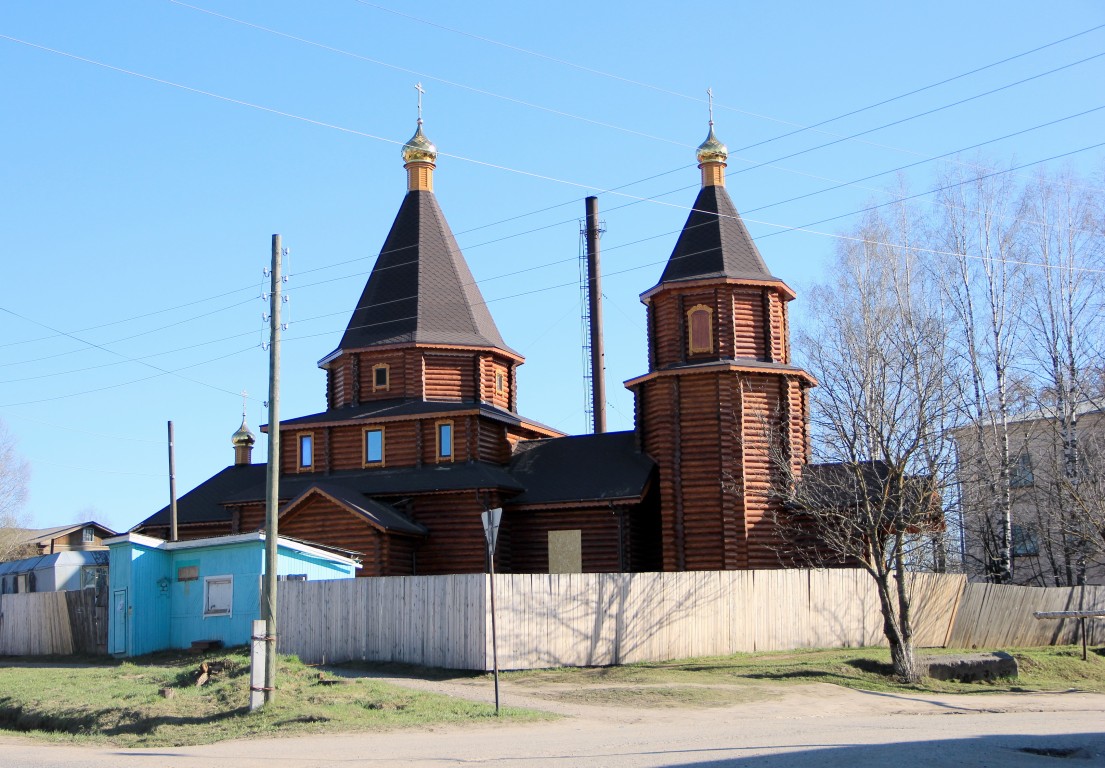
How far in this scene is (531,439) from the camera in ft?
131

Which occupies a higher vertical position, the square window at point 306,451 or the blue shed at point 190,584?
the square window at point 306,451

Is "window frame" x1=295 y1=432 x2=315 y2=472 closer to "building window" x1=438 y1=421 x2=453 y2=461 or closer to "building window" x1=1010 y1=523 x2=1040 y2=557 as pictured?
"building window" x1=438 y1=421 x2=453 y2=461

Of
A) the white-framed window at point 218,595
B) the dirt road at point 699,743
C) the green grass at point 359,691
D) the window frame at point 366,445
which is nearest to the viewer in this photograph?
Result: the dirt road at point 699,743

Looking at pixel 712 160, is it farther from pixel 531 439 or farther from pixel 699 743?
pixel 699 743

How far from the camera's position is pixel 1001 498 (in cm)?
3450

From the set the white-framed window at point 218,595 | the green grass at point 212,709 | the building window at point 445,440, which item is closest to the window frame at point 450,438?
the building window at point 445,440

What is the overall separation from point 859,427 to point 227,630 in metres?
14.8

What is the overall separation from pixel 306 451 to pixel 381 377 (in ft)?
11.3

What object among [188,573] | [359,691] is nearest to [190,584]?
[188,573]

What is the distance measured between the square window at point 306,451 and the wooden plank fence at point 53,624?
8.37 meters

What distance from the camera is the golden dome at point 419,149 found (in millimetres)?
40719

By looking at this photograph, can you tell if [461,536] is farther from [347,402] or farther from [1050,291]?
[1050,291]

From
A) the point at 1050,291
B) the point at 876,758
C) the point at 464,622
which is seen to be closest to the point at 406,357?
the point at 464,622

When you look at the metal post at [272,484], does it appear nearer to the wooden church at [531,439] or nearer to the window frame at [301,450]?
the wooden church at [531,439]
